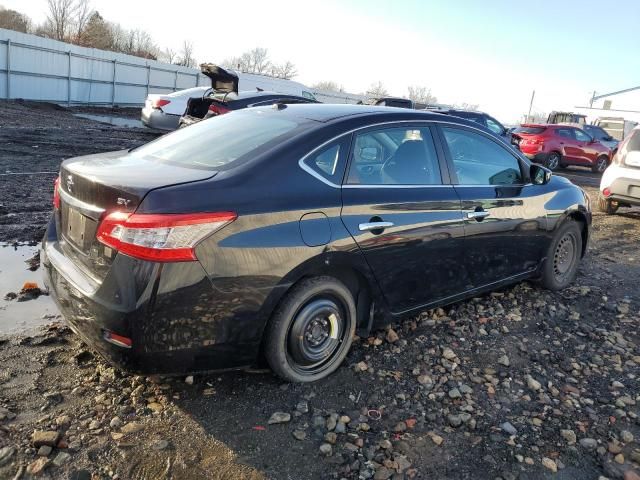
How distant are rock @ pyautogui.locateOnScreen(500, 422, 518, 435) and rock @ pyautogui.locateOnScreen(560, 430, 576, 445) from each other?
0.85 ft

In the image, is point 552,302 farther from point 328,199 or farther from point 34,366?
point 34,366

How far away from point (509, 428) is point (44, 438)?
2.40 metres

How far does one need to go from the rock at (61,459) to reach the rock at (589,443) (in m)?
2.61

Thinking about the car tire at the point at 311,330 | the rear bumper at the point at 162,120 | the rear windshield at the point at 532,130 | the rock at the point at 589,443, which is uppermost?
the rear windshield at the point at 532,130

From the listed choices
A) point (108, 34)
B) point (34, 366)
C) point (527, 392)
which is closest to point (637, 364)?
point (527, 392)

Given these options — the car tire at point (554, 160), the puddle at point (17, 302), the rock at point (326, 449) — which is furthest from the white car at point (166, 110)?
the rock at point (326, 449)

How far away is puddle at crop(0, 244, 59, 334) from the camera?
3.64 m

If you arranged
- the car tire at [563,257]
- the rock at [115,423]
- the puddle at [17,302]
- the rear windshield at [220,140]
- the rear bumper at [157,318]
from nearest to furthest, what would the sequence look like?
the rear bumper at [157,318]
the rock at [115,423]
the rear windshield at [220,140]
the puddle at [17,302]
the car tire at [563,257]

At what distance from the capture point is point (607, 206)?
9.80 m

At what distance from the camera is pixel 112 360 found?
260 centimetres

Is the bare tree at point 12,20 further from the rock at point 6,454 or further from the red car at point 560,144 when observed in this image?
the rock at point 6,454

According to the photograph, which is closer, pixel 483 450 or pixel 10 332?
pixel 483 450

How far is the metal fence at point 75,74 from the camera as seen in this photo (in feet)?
67.9

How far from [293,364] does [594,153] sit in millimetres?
17821
